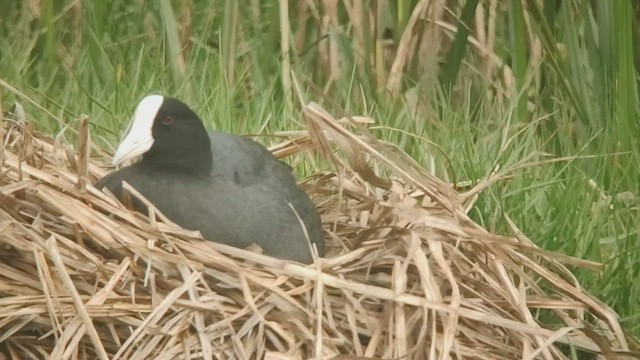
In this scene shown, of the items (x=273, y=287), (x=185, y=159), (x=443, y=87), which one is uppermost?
(x=185, y=159)

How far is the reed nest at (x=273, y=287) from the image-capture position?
7.84 ft

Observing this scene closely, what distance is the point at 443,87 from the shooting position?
13.0 feet

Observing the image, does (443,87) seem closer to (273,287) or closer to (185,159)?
(185,159)

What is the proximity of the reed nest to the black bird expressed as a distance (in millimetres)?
83

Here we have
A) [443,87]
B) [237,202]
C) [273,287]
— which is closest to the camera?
[273,287]

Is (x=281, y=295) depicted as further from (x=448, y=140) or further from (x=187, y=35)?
(x=187, y=35)

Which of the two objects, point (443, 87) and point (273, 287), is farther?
point (443, 87)

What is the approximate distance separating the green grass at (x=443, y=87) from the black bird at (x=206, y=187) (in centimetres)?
35

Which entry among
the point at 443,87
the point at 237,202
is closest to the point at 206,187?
the point at 237,202

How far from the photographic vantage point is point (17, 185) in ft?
8.22

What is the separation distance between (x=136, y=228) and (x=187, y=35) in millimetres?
1757

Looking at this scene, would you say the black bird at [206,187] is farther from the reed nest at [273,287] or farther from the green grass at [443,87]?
the green grass at [443,87]

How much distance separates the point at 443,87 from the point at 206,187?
55.3 inches

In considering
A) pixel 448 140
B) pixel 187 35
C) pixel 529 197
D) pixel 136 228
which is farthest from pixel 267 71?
pixel 136 228
